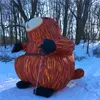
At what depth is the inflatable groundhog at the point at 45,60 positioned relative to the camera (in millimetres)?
3350

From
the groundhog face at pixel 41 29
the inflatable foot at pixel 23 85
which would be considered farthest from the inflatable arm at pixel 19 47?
the inflatable foot at pixel 23 85

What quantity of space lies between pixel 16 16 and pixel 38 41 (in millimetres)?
14840

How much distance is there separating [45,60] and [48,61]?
0.17 feet

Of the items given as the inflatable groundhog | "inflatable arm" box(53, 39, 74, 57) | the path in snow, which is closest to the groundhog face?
the inflatable groundhog

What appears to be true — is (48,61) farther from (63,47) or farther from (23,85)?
(23,85)

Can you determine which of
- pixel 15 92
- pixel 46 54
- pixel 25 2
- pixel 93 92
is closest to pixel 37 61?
pixel 46 54

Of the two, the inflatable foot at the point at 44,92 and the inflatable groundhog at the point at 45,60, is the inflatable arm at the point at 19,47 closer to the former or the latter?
the inflatable groundhog at the point at 45,60

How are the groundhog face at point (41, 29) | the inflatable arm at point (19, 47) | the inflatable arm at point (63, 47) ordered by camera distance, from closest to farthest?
the inflatable arm at point (63, 47) < the groundhog face at point (41, 29) < the inflatable arm at point (19, 47)

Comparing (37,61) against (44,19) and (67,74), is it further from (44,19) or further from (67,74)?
(44,19)

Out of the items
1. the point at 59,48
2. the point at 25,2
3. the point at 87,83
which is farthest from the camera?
the point at 25,2

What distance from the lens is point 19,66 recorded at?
12.0 ft

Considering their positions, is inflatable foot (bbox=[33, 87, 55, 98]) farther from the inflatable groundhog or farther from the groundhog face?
the groundhog face

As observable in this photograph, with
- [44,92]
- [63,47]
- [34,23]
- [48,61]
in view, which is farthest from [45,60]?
[34,23]

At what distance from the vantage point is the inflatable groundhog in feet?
11.0
